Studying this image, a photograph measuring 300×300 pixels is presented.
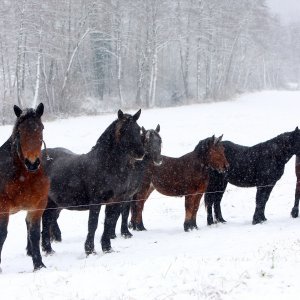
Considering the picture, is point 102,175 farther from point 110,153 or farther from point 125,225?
point 125,225

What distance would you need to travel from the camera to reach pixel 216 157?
9.96 metres

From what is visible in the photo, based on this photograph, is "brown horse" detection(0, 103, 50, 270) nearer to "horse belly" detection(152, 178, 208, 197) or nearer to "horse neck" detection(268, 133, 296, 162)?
"horse belly" detection(152, 178, 208, 197)

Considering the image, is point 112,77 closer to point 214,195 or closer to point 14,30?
point 14,30

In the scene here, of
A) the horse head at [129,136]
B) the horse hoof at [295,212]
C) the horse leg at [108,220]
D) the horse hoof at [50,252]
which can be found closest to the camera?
the horse head at [129,136]

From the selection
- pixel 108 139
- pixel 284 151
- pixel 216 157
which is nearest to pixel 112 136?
pixel 108 139

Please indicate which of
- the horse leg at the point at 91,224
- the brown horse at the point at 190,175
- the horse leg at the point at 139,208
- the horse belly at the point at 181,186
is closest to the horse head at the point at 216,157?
the brown horse at the point at 190,175

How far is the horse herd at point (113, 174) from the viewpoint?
634 centimetres

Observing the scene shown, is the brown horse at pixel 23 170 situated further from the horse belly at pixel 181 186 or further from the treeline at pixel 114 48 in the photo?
the treeline at pixel 114 48

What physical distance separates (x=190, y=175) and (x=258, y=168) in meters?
1.63

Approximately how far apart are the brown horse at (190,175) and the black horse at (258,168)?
737mm

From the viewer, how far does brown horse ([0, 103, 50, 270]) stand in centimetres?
597

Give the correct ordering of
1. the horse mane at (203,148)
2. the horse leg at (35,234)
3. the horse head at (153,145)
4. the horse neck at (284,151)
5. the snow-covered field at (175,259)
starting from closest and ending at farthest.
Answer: the snow-covered field at (175,259) < the horse leg at (35,234) < the horse head at (153,145) < the horse mane at (203,148) < the horse neck at (284,151)

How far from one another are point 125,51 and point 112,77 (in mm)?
3606

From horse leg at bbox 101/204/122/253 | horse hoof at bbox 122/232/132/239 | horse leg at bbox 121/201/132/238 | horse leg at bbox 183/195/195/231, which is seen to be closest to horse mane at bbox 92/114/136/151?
horse leg at bbox 101/204/122/253
